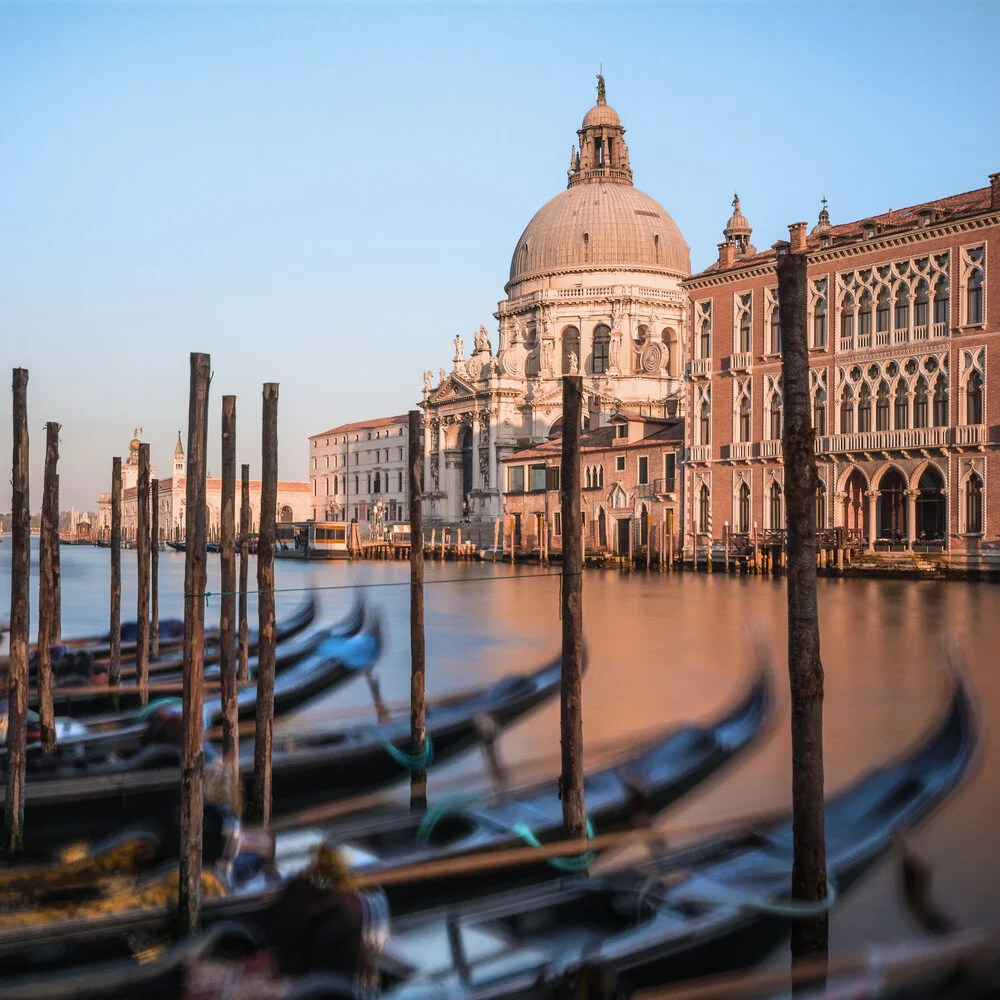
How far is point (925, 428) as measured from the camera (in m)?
22.9

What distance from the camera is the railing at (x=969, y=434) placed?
21.8m

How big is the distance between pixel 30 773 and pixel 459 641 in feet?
32.1

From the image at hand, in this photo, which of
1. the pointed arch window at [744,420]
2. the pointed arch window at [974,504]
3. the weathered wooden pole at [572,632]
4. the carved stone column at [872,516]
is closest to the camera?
the weathered wooden pole at [572,632]

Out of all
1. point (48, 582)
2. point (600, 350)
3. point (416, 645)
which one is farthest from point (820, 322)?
point (600, 350)

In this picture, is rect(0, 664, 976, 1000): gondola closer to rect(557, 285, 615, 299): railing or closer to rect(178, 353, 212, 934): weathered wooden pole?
rect(178, 353, 212, 934): weathered wooden pole

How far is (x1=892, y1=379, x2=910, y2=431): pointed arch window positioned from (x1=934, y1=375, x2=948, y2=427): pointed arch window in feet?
1.96

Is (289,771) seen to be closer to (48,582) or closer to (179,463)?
(48,582)

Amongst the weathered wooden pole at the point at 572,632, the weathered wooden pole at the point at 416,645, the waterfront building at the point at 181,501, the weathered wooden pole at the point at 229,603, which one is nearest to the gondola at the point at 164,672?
the weathered wooden pole at the point at 229,603

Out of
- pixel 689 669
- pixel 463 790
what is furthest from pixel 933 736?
pixel 689 669

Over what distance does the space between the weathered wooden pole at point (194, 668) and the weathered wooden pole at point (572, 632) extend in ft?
4.94

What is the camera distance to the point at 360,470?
6197 centimetres

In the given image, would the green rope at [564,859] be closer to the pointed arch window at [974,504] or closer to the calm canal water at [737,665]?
the calm canal water at [737,665]

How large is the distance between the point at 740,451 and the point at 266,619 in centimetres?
2069

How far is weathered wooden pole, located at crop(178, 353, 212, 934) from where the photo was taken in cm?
435
